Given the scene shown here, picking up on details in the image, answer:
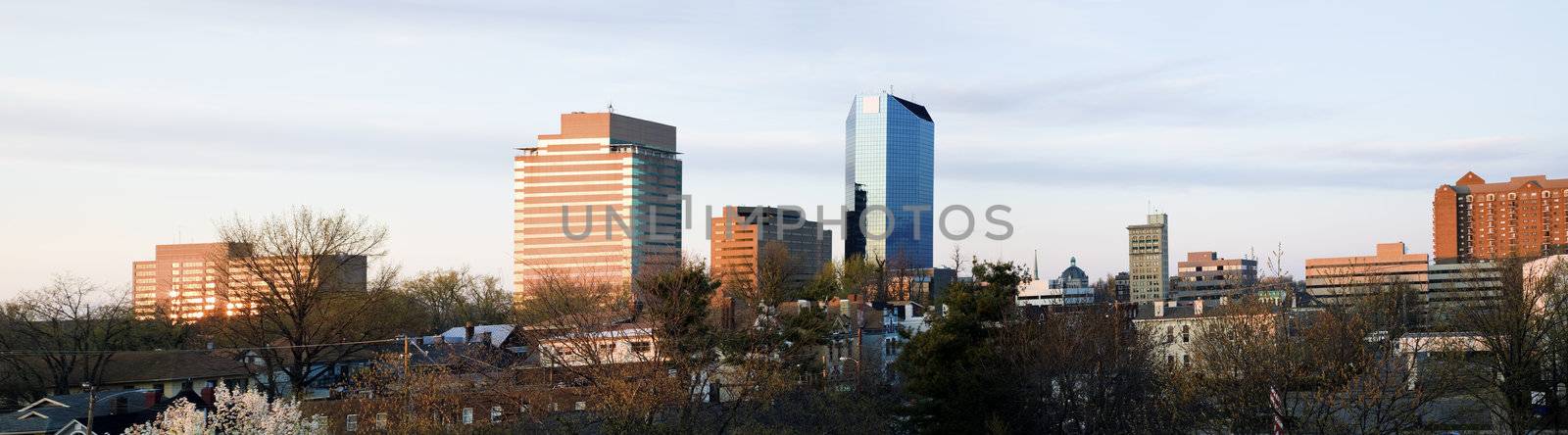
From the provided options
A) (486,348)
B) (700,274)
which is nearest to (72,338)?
(486,348)

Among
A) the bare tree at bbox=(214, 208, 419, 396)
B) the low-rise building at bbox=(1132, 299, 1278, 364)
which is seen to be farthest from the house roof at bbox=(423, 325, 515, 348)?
the low-rise building at bbox=(1132, 299, 1278, 364)

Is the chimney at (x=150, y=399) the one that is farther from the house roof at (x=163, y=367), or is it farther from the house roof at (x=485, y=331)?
the house roof at (x=485, y=331)

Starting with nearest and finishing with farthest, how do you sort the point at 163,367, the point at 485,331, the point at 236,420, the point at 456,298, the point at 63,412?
1. the point at 236,420
2. the point at 63,412
3. the point at 163,367
4. the point at 485,331
5. the point at 456,298

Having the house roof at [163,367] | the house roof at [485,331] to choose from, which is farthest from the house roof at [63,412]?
the house roof at [485,331]

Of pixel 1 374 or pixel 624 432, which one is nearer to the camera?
pixel 624 432

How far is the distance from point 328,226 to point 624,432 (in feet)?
125

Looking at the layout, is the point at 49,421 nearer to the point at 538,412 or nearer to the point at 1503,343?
the point at 538,412

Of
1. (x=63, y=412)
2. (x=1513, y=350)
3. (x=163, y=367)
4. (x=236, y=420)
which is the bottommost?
(x=63, y=412)

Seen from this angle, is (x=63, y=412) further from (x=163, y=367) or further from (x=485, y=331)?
(x=485, y=331)

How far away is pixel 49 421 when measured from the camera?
52375 mm

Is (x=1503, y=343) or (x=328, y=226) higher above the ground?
(x=328, y=226)

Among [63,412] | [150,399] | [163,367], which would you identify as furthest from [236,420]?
[163,367]

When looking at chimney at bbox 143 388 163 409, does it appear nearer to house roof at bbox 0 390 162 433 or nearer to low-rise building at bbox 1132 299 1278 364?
house roof at bbox 0 390 162 433

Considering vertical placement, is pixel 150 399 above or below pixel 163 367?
below
